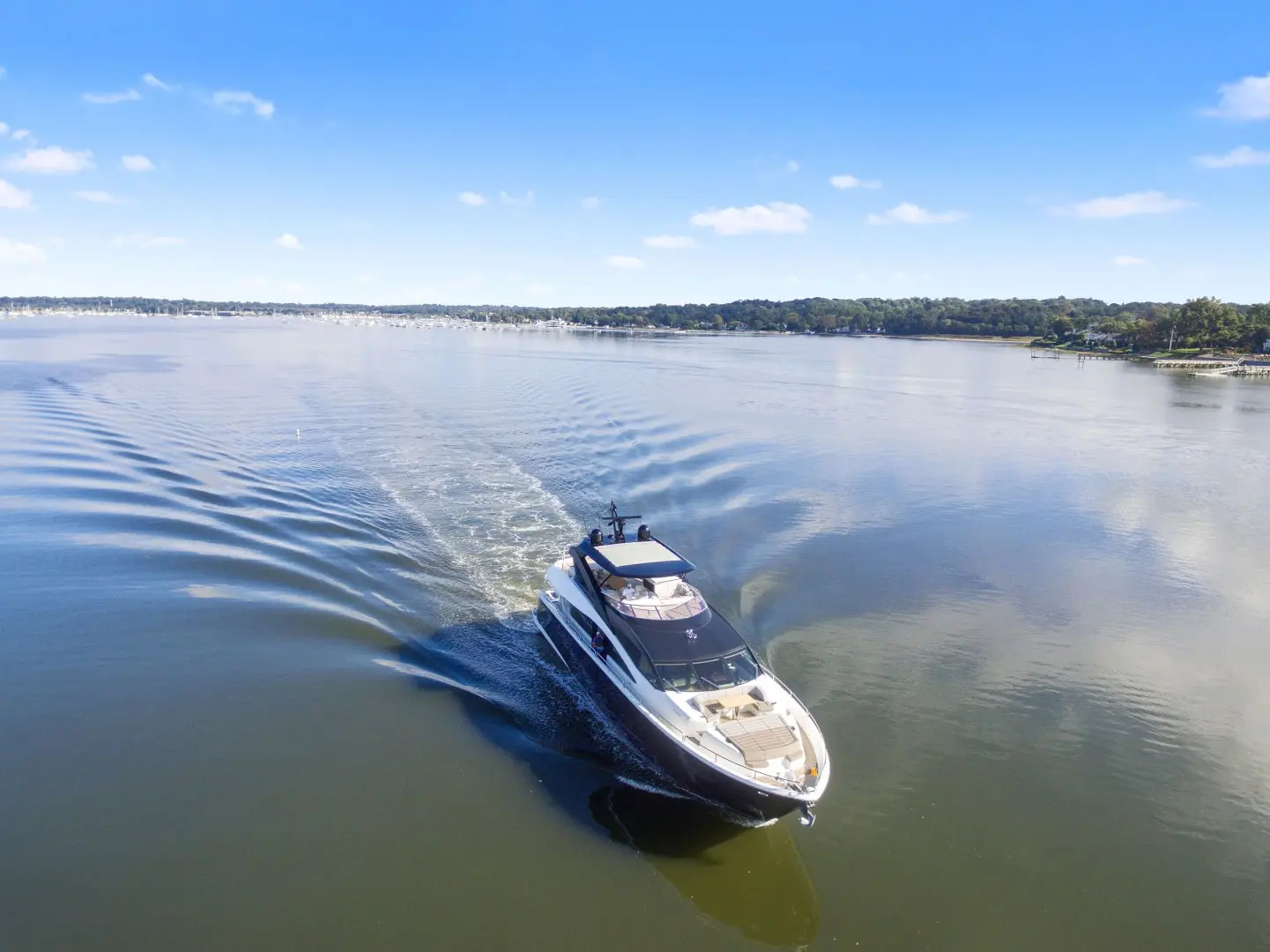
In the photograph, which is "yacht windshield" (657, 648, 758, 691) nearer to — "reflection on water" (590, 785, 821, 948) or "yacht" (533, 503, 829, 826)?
"yacht" (533, 503, 829, 826)

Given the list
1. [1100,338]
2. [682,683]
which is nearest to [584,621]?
[682,683]

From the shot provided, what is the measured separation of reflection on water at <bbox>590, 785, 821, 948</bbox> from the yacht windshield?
6.83 ft

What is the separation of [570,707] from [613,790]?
2.98 metres

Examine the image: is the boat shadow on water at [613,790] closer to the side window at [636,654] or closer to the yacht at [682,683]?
the yacht at [682,683]

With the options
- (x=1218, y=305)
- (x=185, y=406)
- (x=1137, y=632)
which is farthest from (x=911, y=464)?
(x=1218, y=305)

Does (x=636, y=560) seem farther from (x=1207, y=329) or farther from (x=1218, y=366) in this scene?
(x=1207, y=329)

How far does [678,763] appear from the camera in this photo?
13.4 meters

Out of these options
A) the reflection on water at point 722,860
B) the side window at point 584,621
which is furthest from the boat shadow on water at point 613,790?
the side window at point 584,621

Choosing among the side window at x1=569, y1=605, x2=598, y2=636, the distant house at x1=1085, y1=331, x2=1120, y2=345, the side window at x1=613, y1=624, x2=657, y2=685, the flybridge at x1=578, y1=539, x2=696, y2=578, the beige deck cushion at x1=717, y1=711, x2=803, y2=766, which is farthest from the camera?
the distant house at x1=1085, y1=331, x2=1120, y2=345

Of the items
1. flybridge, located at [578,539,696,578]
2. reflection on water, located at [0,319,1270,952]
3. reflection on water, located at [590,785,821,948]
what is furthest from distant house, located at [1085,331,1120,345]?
reflection on water, located at [590,785,821,948]

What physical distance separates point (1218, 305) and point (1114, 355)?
56.8 ft

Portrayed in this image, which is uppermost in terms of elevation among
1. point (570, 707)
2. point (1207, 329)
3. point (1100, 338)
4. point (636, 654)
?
point (1207, 329)

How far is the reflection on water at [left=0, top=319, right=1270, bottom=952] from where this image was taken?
1149 centimetres

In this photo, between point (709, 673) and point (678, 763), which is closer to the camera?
point (678, 763)
